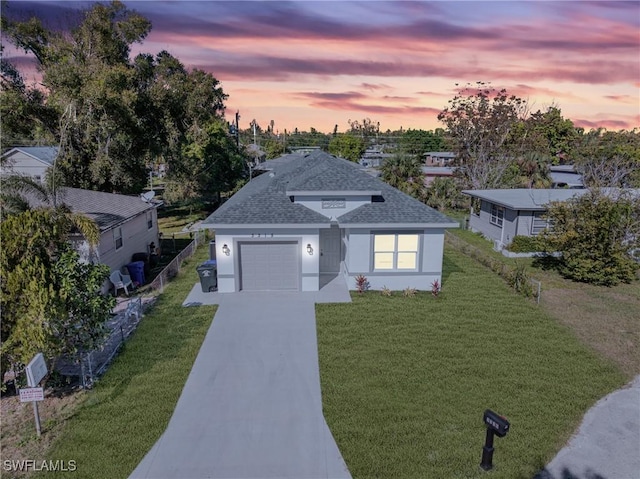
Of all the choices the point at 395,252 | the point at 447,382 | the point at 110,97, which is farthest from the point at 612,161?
the point at 110,97

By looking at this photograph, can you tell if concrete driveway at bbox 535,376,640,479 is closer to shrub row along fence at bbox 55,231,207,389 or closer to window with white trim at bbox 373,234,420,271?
window with white trim at bbox 373,234,420,271

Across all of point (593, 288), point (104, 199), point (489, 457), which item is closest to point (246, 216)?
point (104, 199)

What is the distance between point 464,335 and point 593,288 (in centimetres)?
923

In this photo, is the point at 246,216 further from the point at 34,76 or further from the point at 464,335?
the point at 34,76

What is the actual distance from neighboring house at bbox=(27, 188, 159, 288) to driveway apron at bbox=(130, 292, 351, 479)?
6249mm

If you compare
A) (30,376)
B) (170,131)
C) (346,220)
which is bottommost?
(30,376)

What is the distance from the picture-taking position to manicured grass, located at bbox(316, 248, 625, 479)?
8117 millimetres

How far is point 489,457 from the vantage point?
25.2ft

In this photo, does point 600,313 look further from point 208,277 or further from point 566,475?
point 208,277

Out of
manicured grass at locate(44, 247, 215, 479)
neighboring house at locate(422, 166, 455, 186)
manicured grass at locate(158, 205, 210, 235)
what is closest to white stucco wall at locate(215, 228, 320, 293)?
manicured grass at locate(44, 247, 215, 479)

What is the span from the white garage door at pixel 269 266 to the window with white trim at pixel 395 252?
3.25m

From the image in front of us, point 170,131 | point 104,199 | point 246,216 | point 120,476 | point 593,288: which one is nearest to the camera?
point 120,476

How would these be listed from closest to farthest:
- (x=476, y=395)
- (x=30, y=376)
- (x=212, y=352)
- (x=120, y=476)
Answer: (x=120, y=476) → (x=30, y=376) → (x=476, y=395) → (x=212, y=352)

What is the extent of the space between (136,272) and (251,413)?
11.1 m
